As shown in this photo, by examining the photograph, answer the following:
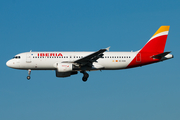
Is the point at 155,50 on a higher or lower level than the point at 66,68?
higher

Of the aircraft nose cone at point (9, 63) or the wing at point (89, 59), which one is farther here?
the aircraft nose cone at point (9, 63)

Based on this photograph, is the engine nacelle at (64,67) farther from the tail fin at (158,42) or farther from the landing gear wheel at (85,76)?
the tail fin at (158,42)

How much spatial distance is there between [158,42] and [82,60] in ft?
42.7

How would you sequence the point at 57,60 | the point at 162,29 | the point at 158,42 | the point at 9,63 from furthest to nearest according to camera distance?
the point at 162,29 < the point at 158,42 < the point at 9,63 < the point at 57,60

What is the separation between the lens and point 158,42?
163 ft

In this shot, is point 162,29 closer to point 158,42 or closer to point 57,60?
point 158,42

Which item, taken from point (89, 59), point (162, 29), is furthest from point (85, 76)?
point (162, 29)

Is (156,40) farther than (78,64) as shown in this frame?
Yes

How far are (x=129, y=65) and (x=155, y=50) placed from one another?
192 inches

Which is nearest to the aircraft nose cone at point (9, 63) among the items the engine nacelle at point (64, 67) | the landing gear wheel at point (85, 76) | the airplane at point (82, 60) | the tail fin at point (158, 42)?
the airplane at point (82, 60)

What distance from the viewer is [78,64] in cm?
4603

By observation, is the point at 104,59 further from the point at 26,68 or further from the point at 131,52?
the point at 26,68

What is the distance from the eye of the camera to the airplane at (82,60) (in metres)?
46.2

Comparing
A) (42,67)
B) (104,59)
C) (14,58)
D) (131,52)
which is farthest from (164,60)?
(14,58)
